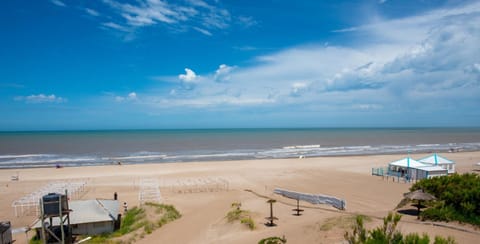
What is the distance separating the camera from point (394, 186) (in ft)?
79.4

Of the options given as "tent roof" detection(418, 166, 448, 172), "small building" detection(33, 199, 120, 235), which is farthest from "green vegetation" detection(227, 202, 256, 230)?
"tent roof" detection(418, 166, 448, 172)

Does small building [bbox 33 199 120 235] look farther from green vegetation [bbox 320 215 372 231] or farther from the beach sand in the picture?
green vegetation [bbox 320 215 372 231]

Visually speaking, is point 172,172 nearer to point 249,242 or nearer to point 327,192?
point 327,192

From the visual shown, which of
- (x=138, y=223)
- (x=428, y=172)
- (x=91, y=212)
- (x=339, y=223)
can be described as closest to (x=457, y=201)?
(x=339, y=223)

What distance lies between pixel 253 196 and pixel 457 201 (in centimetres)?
1197

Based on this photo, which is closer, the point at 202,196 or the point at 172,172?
the point at 202,196

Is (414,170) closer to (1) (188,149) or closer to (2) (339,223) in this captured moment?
(2) (339,223)

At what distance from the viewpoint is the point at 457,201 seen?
12172mm

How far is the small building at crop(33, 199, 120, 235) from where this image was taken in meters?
14.2

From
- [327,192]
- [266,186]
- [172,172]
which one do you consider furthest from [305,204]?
[172,172]

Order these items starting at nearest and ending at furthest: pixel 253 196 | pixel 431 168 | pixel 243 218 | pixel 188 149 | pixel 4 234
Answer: pixel 4 234
pixel 243 218
pixel 253 196
pixel 431 168
pixel 188 149

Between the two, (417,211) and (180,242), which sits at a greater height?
(417,211)

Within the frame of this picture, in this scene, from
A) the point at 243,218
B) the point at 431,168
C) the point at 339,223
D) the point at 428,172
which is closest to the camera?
the point at 339,223

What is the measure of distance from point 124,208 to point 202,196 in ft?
16.7
